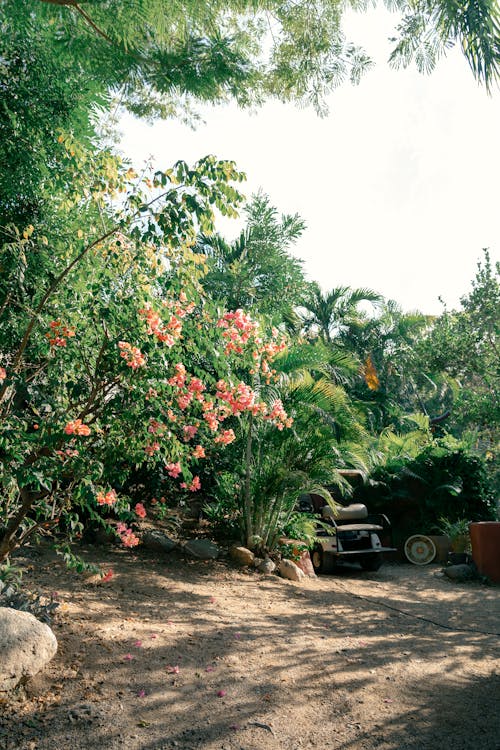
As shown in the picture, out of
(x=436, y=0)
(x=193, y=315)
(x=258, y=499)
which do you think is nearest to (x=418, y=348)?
(x=258, y=499)

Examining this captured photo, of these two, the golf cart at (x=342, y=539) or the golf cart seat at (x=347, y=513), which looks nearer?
the golf cart at (x=342, y=539)

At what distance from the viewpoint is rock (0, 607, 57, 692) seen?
3203 millimetres

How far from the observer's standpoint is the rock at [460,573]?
849 cm

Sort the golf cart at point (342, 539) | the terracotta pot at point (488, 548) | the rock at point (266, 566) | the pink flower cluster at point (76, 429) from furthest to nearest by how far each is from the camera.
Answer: the terracotta pot at point (488, 548) → the golf cart at point (342, 539) → the rock at point (266, 566) → the pink flower cluster at point (76, 429)

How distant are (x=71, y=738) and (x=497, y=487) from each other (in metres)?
9.40

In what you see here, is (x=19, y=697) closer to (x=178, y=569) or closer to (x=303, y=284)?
(x=178, y=569)

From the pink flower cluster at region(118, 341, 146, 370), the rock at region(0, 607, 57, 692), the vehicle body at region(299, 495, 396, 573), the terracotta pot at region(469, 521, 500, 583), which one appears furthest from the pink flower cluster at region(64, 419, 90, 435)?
the terracotta pot at region(469, 521, 500, 583)

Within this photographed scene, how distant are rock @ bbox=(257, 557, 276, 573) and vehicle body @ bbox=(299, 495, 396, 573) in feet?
3.89

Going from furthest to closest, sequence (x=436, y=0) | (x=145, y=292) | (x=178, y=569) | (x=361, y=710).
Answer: (x=178, y=569)
(x=436, y=0)
(x=145, y=292)
(x=361, y=710)

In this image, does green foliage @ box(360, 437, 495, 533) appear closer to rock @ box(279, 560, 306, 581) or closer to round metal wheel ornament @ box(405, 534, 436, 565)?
round metal wheel ornament @ box(405, 534, 436, 565)

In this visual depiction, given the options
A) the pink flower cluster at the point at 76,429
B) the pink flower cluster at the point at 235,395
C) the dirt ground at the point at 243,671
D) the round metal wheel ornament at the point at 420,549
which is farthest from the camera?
the round metal wheel ornament at the point at 420,549

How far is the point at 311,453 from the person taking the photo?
767 centimetres

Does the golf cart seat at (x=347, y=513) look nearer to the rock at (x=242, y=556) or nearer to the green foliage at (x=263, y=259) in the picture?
the rock at (x=242, y=556)

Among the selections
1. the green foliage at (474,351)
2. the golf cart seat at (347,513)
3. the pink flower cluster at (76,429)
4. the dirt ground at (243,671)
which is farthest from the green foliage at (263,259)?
the pink flower cluster at (76,429)
